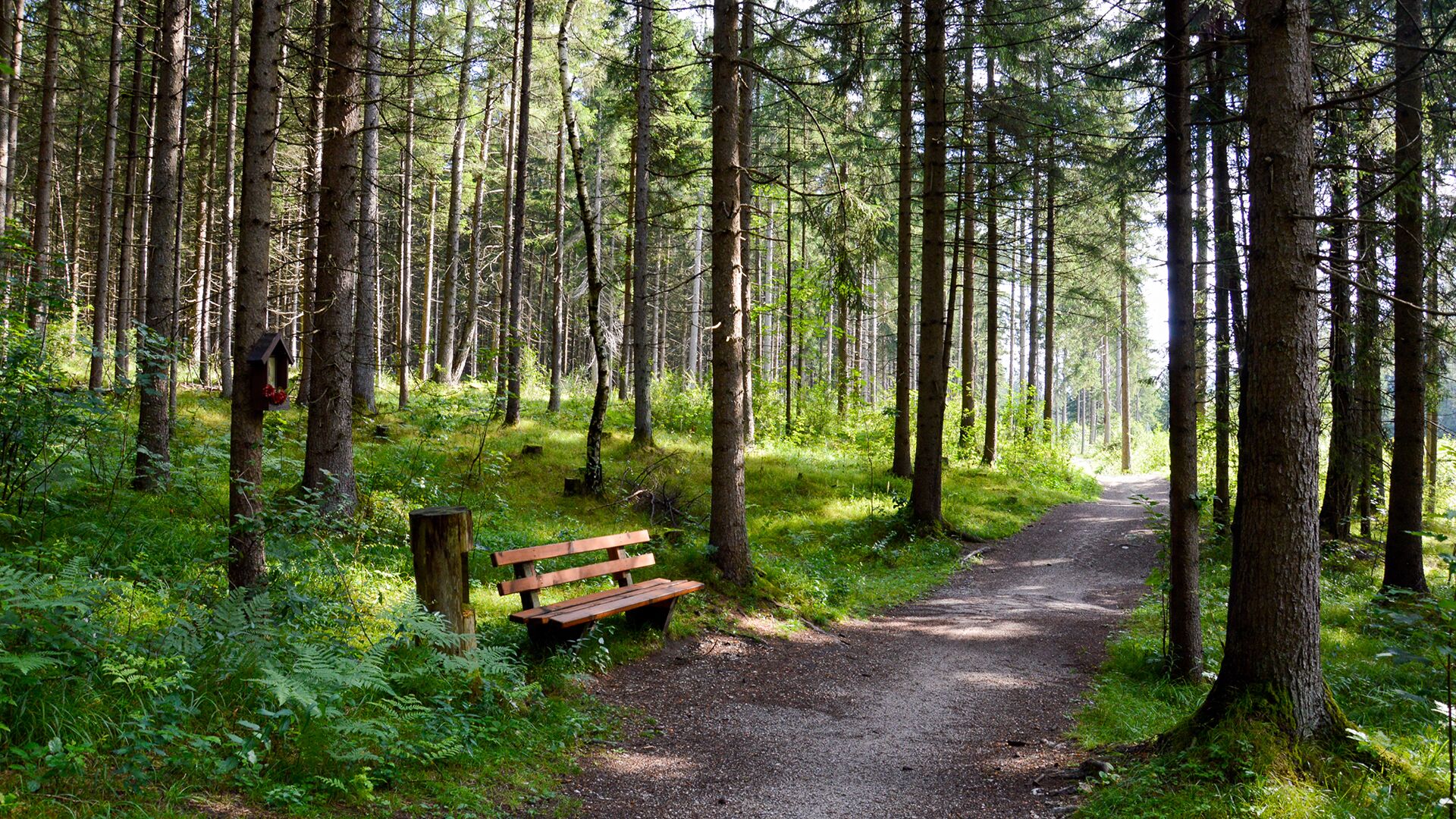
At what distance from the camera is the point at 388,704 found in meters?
4.57

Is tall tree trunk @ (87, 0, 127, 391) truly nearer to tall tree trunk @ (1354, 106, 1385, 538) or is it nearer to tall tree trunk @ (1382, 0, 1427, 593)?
tall tree trunk @ (1382, 0, 1427, 593)

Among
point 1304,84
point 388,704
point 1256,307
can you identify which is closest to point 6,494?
point 388,704

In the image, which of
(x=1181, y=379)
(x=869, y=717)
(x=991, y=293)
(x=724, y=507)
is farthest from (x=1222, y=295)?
(x=869, y=717)

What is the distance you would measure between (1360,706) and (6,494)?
10341 mm

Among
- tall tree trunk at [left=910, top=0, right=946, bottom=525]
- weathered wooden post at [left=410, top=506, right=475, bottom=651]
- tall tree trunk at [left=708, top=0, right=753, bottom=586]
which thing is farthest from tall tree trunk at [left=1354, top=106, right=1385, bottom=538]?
weathered wooden post at [left=410, top=506, right=475, bottom=651]

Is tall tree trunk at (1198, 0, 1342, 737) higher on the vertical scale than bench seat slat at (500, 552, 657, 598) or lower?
higher

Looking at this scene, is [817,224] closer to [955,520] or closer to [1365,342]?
[955,520]

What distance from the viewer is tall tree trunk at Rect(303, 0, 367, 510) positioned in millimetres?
8055

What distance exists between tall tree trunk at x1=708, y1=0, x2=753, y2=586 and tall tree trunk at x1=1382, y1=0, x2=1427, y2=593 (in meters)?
8.25

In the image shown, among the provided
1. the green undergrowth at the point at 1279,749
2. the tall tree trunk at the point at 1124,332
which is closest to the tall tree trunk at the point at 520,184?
the green undergrowth at the point at 1279,749

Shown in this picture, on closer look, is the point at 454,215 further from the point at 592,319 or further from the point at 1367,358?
the point at 1367,358

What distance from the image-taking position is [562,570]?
702cm

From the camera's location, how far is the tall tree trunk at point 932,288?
12.5m

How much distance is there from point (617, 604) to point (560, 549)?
672mm
